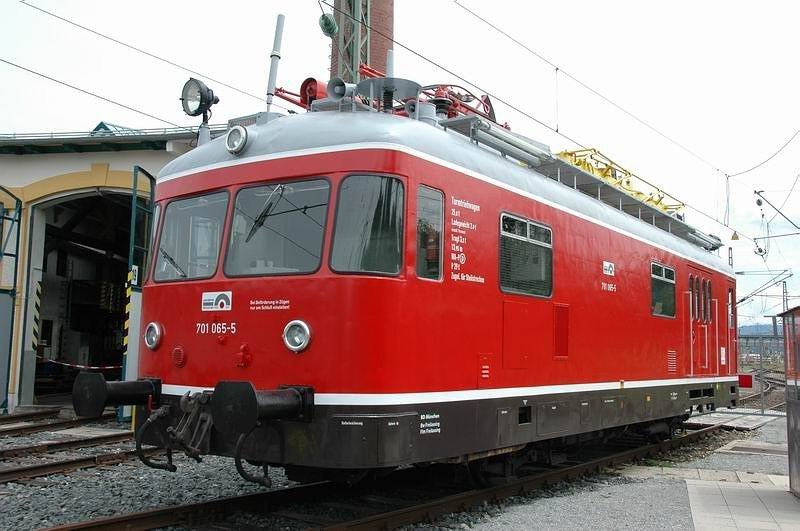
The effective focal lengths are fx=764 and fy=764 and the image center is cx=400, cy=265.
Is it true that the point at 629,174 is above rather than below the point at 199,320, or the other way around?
above

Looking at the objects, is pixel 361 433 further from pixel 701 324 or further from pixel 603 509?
pixel 701 324

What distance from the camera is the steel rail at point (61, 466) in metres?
8.44

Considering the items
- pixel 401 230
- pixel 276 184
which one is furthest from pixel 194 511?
pixel 401 230

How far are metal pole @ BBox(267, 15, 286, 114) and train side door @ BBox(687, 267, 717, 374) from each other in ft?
25.4

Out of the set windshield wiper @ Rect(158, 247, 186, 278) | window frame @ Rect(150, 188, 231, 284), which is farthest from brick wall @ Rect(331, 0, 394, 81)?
windshield wiper @ Rect(158, 247, 186, 278)

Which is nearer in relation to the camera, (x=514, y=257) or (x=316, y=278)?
(x=316, y=278)

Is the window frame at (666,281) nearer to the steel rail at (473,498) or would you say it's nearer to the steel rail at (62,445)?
the steel rail at (473,498)

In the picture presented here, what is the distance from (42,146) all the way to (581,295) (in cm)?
1265

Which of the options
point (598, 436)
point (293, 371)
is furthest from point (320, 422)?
point (598, 436)

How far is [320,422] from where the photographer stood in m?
5.70

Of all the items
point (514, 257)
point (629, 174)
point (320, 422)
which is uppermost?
point (629, 174)

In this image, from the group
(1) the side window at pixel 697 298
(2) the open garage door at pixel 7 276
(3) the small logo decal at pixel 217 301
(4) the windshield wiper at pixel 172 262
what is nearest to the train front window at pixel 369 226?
(3) the small logo decal at pixel 217 301

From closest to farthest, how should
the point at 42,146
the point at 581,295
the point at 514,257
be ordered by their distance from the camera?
the point at 514,257, the point at 581,295, the point at 42,146

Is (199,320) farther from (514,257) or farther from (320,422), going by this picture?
(514,257)
